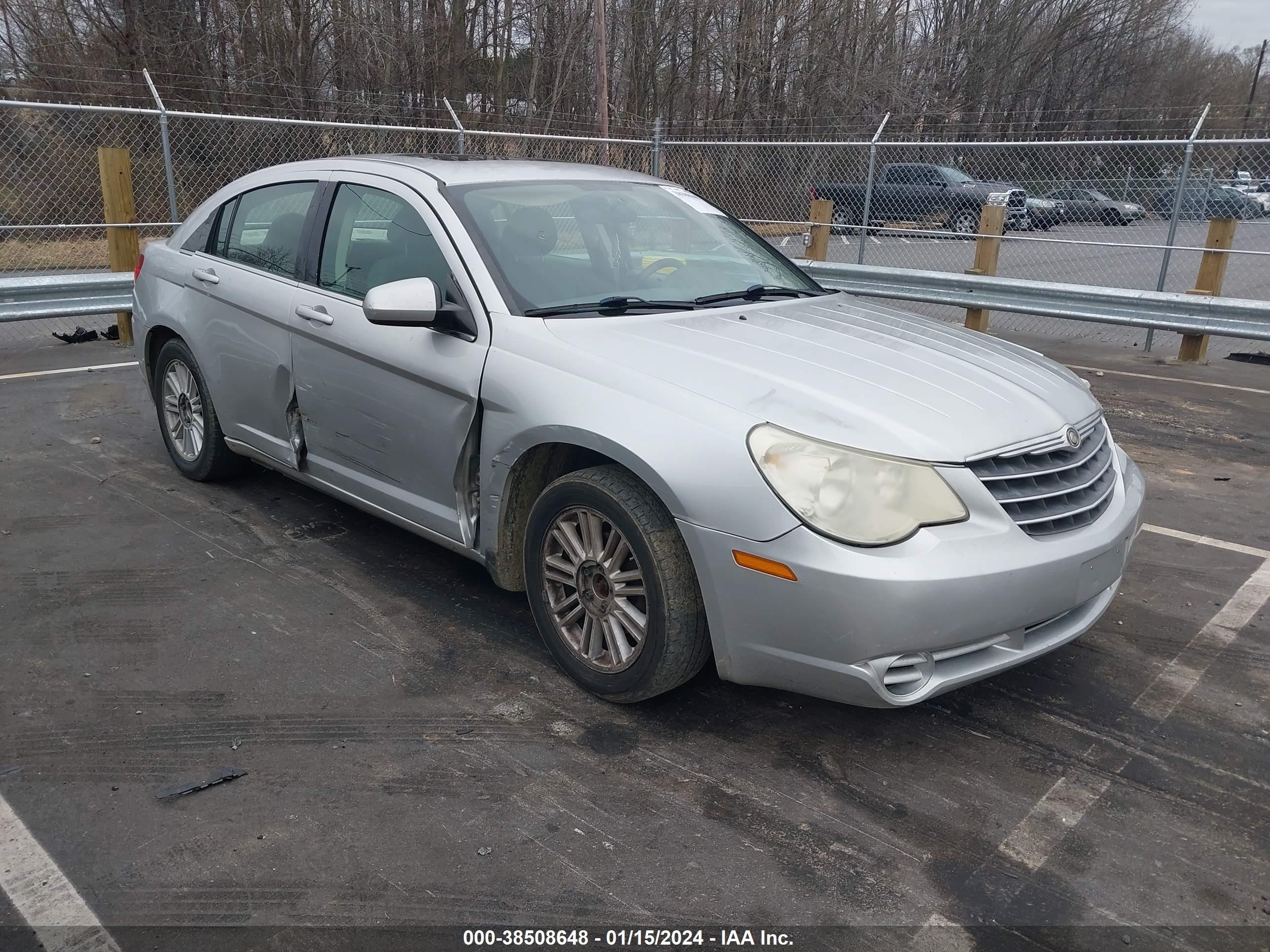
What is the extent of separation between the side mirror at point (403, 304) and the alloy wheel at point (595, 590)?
34.1 inches

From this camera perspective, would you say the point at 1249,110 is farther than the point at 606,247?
Yes

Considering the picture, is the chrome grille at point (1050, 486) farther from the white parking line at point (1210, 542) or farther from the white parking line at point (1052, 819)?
the white parking line at point (1210, 542)

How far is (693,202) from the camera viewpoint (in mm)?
4730

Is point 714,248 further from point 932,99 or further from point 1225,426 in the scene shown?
point 932,99

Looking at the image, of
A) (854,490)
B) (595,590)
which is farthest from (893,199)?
(854,490)

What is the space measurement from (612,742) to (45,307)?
728 cm

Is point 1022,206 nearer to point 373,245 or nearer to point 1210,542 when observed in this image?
point 1210,542

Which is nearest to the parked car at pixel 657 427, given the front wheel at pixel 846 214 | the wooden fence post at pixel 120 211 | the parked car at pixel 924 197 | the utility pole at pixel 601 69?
the wooden fence post at pixel 120 211

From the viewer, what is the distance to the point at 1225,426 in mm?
7059

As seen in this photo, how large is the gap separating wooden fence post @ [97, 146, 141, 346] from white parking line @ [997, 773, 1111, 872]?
846 cm

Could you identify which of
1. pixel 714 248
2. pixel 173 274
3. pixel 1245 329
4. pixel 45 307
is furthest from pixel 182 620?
pixel 1245 329

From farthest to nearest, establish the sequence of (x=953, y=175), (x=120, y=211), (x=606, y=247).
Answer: (x=953, y=175) → (x=120, y=211) → (x=606, y=247)

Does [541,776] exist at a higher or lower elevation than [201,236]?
lower

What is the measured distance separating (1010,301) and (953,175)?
503 centimetres
